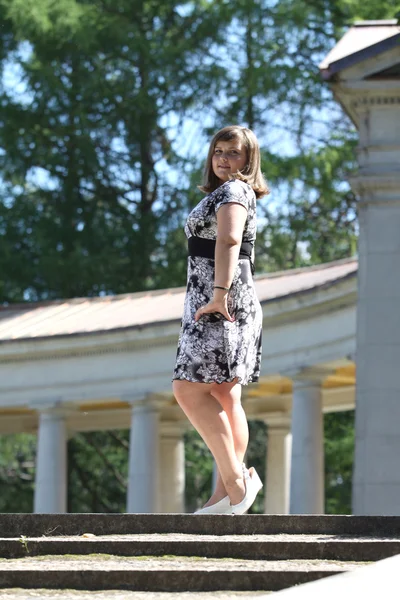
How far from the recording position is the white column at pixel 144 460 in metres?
61.9

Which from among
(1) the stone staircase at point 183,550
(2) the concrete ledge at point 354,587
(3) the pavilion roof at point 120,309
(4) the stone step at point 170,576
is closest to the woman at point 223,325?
(1) the stone staircase at point 183,550

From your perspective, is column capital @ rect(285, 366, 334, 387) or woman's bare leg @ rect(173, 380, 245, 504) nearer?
woman's bare leg @ rect(173, 380, 245, 504)

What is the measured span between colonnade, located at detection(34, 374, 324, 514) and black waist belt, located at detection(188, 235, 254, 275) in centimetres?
3571

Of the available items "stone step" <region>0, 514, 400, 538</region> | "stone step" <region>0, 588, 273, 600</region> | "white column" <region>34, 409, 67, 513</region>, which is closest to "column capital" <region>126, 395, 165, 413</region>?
"white column" <region>34, 409, 67, 513</region>

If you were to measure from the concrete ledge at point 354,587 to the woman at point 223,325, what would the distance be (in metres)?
8.50

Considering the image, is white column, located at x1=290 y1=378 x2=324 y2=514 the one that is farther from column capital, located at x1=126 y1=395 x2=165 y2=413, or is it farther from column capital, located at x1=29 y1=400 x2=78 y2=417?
column capital, located at x1=29 y1=400 x2=78 y2=417

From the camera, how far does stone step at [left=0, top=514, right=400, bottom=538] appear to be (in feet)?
58.8

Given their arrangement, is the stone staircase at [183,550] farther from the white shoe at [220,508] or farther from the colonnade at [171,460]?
the colonnade at [171,460]

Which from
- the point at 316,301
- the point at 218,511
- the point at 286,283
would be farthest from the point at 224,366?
the point at 286,283

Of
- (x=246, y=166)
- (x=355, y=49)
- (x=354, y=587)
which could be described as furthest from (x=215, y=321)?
(x=355, y=49)

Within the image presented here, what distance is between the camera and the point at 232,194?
757 inches

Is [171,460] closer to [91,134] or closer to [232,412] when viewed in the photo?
[91,134]

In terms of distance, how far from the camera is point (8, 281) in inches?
3981

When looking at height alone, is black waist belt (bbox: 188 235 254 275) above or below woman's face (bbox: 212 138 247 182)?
below
